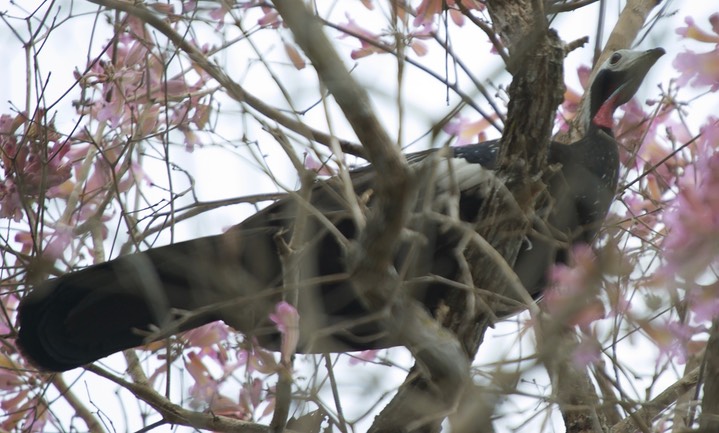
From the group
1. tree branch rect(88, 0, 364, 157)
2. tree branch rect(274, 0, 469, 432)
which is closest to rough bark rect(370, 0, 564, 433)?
tree branch rect(274, 0, 469, 432)

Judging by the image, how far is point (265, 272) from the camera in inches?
127

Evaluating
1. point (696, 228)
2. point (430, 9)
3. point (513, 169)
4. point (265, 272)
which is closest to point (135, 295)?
point (265, 272)

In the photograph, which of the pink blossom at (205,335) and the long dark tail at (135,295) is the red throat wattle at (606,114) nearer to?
the long dark tail at (135,295)

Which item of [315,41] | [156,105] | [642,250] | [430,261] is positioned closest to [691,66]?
[642,250]

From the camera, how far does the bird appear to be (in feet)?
9.67

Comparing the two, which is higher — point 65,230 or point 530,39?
point 65,230

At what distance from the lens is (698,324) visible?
2.36 m

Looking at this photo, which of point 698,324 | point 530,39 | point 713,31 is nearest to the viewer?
point 530,39

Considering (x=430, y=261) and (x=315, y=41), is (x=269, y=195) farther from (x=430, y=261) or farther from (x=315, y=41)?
(x=315, y=41)

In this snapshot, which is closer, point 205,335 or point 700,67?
point 700,67

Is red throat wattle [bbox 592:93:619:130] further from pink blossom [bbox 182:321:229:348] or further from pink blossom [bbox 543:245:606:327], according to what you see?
pink blossom [bbox 182:321:229:348]

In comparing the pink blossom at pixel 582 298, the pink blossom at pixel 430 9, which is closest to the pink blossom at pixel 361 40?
the pink blossom at pixel 430 9

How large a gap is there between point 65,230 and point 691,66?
1991 mm

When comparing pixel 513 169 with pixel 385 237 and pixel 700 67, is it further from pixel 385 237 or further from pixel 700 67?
pixel 385 237
